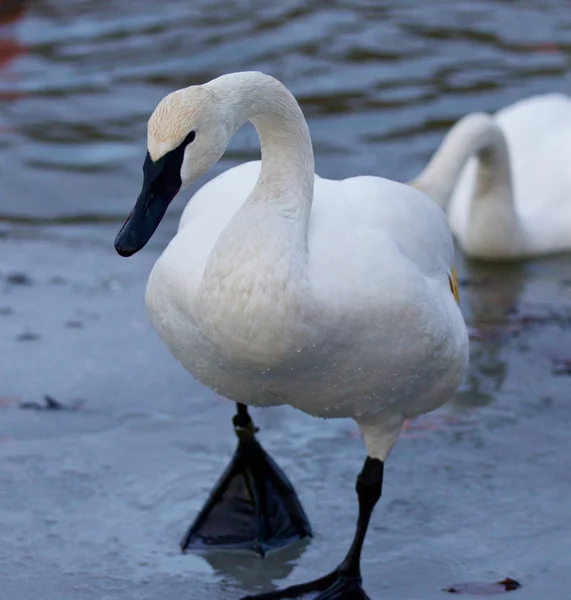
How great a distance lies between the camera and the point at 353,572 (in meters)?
4.00

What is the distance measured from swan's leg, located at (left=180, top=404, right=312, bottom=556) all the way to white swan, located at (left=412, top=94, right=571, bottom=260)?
2660 mm

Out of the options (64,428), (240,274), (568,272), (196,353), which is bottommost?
(568,272)

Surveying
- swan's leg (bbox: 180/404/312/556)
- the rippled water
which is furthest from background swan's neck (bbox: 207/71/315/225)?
the rippled water

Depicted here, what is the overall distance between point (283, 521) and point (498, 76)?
7130 mm

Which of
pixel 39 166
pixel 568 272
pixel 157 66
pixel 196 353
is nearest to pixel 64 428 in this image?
pixel 196 353

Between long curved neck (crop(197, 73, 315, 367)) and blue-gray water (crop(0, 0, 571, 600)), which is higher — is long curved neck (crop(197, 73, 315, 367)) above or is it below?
above

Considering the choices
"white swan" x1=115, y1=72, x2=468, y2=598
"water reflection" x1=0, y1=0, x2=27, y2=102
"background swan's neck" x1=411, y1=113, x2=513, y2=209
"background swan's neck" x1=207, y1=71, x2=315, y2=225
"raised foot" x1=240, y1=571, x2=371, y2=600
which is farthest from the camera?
"water reflection" x1=0, y1=0, x2=27, y2=102

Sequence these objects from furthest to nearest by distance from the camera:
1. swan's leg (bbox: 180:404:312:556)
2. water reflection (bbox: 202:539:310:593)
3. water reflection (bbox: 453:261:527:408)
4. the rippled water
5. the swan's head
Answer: the rippled water → water reflection (bbox: 453:261:527:408) → swan's leg (bbox: 180:404:312:556) → water reflection (bbox: 202:539:310:593) → the swan's head

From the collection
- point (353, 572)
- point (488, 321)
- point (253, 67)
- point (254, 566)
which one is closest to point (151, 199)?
point (353, 572)

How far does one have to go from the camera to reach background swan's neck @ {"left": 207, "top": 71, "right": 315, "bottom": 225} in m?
3.51

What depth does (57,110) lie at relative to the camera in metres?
10.1

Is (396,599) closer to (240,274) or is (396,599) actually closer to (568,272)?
(240,274)

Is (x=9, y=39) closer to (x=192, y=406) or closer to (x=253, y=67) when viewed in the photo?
(x=253, y=67)

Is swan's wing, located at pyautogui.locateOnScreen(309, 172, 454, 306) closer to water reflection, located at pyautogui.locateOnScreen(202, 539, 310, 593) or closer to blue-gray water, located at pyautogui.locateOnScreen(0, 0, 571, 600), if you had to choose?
blue-gray water, located at pyautogui.locateOnScreen(0, 0, 571, 600)
